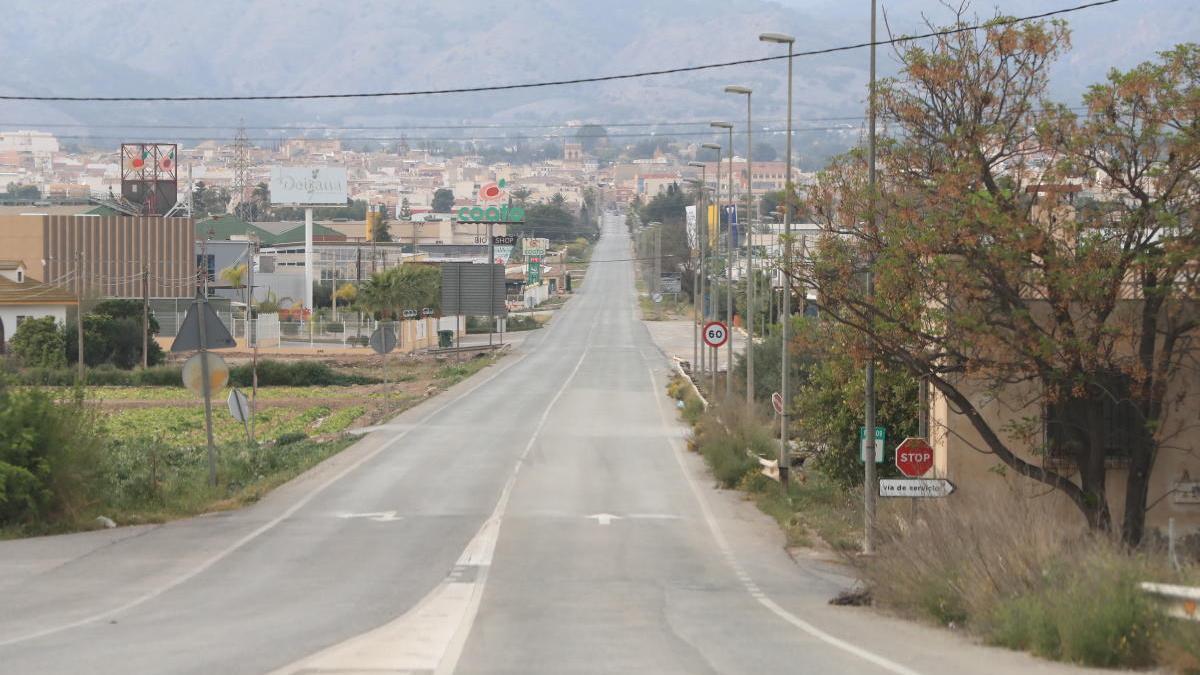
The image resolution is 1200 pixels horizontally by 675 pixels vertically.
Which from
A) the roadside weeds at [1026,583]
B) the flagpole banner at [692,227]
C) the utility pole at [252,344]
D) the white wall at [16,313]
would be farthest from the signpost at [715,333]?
the flagpole banner at [692,227]

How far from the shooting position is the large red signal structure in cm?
12431

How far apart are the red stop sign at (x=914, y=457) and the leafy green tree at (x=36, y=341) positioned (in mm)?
57752

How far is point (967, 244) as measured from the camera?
16094 mm

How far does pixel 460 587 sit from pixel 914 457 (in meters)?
6.63

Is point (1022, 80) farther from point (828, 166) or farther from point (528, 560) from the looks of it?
point (528, 560)

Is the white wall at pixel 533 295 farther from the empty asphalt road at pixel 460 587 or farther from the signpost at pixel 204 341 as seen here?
the signpost at pixel 204 341

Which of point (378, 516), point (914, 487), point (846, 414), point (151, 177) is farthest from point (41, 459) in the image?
point (151, 177)

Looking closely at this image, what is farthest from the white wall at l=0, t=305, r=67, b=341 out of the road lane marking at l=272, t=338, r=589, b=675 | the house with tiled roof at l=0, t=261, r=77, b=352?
the road lane marking at l=272, t=338, r=589, b=675

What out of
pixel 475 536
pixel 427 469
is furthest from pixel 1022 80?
pixel 427 469

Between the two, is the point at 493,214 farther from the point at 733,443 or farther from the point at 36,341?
the point at 733,443

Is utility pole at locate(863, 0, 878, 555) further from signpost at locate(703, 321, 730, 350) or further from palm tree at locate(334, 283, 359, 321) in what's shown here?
palm tree at locate(334, 283, 359, 321)

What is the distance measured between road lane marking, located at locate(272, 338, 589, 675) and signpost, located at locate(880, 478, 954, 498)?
17.3 feet

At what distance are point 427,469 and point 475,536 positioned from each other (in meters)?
10.3

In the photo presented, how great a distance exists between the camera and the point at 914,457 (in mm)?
19609
